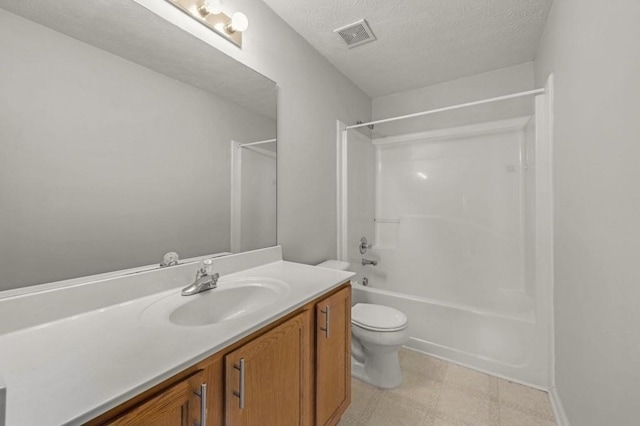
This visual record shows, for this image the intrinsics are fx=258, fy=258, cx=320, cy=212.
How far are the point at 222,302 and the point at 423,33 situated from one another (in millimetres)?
2109

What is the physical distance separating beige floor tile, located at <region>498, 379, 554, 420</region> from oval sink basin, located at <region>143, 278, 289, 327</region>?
63.6 inches

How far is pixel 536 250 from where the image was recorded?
1.70 meters

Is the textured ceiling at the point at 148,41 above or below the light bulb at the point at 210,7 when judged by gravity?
below

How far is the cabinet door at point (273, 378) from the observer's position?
75cm

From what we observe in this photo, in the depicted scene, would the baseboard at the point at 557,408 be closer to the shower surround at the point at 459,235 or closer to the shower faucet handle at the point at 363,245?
the shower surround at the point at 459,235

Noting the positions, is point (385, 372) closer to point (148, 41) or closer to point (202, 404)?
point (202, 404)

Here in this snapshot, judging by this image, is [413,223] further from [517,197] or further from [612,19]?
[612,19]

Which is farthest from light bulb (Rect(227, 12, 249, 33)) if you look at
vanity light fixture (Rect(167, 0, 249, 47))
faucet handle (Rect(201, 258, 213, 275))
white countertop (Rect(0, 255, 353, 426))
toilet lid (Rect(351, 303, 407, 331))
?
toilet lid (Rect(351, 303, 407, 331))

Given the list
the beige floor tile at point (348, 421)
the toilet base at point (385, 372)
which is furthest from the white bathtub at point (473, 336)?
the beige floor tile at point (348, 421)

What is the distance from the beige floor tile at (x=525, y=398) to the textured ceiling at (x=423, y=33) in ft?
7.84

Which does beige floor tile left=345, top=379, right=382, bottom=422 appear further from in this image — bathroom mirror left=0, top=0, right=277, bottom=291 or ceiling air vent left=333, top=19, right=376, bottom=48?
ceiling air vent left=333, top=19, right=376, bottom=48

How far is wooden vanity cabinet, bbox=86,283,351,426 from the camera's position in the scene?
1.91 ft

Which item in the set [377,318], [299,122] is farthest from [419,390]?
[299,122]

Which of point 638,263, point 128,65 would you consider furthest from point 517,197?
point 128,65
